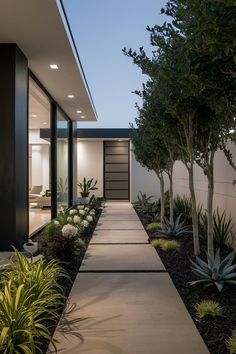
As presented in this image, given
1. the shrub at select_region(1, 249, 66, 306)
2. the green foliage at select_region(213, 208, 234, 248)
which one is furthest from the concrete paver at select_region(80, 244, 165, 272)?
the shrub at select_region(1, 249, 66, 306)

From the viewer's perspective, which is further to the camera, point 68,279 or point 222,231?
point 222,231

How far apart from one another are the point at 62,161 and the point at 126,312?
9994 mm

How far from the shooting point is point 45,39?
6.14 metres

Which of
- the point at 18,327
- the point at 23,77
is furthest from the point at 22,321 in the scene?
the point at 23,77

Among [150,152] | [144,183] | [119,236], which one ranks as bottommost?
[119,236]

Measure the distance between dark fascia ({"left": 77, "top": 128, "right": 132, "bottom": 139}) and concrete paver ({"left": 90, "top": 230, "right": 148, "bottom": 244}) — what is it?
10.8 metres

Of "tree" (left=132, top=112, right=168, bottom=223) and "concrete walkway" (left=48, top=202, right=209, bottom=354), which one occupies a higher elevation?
"tree" (left=132, top=112, right=168, bottom=223)

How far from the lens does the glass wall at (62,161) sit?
483 inches

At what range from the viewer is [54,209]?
1145cm

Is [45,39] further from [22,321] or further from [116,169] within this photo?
[116,169]

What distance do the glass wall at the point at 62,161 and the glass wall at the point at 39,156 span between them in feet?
1.71

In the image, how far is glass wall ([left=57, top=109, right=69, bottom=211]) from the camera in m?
12.3

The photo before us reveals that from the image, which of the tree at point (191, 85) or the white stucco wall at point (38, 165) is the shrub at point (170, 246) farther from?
the white stucco wall at point (38, 165)

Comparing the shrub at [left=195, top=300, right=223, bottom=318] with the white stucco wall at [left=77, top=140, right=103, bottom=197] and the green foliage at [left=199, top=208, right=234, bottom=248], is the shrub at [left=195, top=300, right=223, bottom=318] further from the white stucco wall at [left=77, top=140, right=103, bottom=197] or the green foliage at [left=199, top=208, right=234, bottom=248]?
the white stucco wall at [left=77, top=140, right=103, bottom=197]
